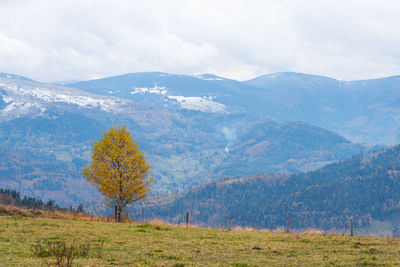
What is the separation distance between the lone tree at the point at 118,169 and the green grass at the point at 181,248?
21150mm

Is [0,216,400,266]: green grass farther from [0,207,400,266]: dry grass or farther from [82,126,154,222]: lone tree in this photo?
[82,126,154,222]: lone tree

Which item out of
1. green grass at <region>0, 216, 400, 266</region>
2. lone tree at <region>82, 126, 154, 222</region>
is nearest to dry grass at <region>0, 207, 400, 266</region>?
green grass at <region>0, 216, 400, 266</region>

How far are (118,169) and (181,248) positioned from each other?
36.7m

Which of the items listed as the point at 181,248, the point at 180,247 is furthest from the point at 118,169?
the point at 181,248

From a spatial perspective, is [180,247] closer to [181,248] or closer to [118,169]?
A: [181,248]

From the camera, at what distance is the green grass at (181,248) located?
91.5 feet

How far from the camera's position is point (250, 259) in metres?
29.5

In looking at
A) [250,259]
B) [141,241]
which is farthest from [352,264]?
[141,241]

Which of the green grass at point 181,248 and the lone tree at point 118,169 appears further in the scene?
the lone tree at point 118,169

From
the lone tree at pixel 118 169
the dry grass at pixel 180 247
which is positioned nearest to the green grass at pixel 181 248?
the dry grass at pixel 180 247

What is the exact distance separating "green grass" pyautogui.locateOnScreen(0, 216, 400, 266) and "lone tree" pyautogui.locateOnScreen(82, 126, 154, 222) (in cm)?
2115

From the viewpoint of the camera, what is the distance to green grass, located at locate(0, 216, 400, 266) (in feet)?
91.5

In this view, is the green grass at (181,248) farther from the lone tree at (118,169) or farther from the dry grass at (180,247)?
the lone tree at (118,169)

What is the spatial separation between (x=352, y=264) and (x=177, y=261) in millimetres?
10646
